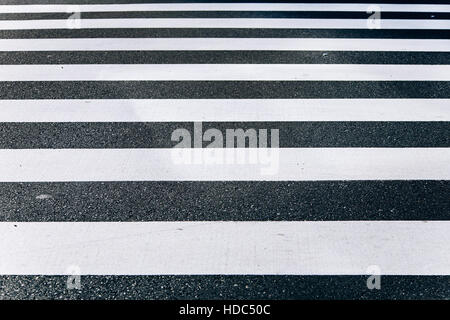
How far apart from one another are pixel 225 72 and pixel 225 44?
84 centimetres

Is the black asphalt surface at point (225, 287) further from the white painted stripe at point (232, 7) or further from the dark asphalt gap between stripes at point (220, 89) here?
the white painted stripe at point (232, 7)

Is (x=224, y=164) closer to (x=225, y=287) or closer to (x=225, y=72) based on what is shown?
(x=225, y=287)

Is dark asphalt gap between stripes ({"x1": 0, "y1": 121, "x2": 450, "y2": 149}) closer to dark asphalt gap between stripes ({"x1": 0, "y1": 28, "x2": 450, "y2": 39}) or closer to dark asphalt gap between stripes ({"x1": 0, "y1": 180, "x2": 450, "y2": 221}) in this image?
dark asphalt gap between stripes ({"x1": 0, "y1": 180, "x2": 450, "y2": 221})

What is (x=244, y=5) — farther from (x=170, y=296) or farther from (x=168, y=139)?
(x=170, y=296)

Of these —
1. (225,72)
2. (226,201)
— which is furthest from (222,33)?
(226,201)

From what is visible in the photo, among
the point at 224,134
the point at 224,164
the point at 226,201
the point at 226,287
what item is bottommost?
the point at 226,287

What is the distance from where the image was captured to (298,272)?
10.2ft

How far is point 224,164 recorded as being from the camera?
13.7 ft

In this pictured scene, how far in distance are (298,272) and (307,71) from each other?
2932 millimetres

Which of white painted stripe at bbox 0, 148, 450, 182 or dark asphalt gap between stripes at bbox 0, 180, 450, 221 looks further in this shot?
white painted stripe at bbox 0, 148, 450, 182

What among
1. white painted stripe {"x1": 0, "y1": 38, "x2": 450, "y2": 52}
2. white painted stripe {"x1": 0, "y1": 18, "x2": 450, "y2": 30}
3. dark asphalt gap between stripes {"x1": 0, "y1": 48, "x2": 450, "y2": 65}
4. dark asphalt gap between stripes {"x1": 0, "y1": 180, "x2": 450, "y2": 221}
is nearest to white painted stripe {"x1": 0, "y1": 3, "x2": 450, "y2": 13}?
white painted stripe {"x1": 0, "y1": 18, "x2": 450, "y2": 30}

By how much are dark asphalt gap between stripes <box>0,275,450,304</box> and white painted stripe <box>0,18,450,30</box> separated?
14.5 ft

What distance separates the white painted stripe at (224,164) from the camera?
13.1 ft

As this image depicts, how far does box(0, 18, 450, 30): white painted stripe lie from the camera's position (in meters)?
6.99
